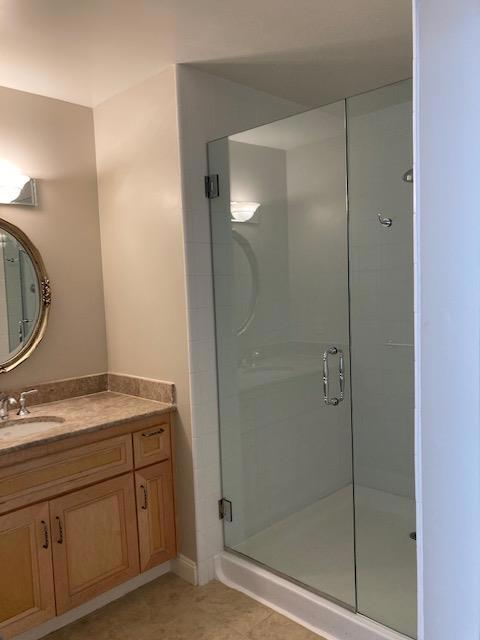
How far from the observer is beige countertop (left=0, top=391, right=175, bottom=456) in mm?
2080

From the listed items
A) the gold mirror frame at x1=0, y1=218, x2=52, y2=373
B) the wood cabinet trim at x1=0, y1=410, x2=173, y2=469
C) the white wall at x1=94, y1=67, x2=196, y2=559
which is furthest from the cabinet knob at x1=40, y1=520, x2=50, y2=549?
the gold mirror frame at x1=0, y1=218, x2=52, y2=373

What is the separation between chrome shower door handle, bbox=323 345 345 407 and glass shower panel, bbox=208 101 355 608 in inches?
0.4

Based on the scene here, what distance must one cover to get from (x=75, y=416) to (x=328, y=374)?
122 cm

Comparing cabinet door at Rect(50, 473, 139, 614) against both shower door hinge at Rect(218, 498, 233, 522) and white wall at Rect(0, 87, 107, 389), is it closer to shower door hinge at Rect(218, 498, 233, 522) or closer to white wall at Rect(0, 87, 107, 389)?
shower door hinge at Rect(218, 498, 233, 522)

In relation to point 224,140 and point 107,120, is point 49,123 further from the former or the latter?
point 224,140

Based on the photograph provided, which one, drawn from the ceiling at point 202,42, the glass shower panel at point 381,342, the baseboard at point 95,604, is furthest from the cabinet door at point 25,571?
the ceiling at point 202,42

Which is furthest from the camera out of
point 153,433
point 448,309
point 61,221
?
point 61,221

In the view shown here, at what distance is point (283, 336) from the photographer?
2.57 metres

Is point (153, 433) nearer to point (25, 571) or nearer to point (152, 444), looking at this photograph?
point (152, 444)

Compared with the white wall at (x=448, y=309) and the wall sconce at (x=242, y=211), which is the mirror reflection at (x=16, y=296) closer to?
the wall sconce at (x=242, y=211)

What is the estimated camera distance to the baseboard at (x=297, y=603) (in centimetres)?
206

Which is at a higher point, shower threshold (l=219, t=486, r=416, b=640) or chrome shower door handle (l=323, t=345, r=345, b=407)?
chrome shower door handle (l=323, t=345, r=345, b=407)

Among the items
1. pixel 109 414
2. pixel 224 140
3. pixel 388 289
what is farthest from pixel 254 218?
pixel 109 414

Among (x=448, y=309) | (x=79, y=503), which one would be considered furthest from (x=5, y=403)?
(x=448, y=309)
